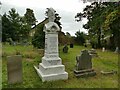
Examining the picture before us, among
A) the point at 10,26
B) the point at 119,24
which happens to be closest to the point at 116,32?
the point at 119,24

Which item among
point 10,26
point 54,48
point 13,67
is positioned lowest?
point 13,67

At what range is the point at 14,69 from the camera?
24.9ft

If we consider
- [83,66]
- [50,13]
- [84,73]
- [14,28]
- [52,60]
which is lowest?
[84,73]

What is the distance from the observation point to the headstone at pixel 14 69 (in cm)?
745

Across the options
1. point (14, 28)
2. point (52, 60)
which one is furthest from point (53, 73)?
point (14, 28)

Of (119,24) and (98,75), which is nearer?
(98,75)

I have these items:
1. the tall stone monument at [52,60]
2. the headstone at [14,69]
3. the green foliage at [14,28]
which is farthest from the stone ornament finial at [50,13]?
the green foliage at [14,28]

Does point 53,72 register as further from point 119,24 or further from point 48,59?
point 119,24

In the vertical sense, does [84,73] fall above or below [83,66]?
below

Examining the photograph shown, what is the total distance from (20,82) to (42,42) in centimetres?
1228

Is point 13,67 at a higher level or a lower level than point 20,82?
higher

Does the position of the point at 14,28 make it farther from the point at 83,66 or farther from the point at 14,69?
the point at 14,69

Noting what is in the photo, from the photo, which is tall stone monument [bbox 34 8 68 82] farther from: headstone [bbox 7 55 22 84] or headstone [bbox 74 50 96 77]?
headstone [bbox 7 55 22 84]

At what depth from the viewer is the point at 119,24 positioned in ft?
74.9
